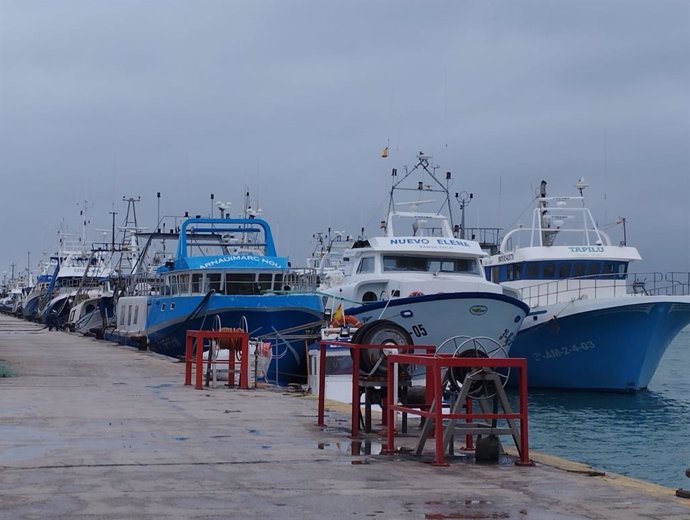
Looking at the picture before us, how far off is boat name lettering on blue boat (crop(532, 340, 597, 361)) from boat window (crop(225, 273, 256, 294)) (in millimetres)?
8531

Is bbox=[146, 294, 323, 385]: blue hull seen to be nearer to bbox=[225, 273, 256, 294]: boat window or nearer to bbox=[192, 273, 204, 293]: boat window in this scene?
bbox=[192, 273, 204, 293]: boat window

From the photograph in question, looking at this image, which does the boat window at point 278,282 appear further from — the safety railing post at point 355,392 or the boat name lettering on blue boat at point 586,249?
the safety railing post at point 355,392

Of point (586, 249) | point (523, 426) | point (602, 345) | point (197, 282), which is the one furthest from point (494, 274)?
point (523, 426)

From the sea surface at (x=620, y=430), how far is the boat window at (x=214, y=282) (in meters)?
9.69

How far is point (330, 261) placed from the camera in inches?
2352

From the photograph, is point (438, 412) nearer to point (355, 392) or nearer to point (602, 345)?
point (355, 392)

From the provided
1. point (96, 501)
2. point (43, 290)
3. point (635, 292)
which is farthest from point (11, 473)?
point (43, 290)

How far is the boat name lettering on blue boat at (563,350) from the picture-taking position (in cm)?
2877

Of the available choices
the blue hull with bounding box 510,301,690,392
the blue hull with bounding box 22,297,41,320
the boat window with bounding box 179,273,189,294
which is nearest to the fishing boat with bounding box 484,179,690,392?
the blue hull with bounding box 510,301,690,392

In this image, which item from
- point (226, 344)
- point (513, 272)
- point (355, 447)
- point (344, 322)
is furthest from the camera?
point (513, 272)

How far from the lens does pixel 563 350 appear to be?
29.3 metres

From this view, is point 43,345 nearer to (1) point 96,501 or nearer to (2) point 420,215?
(2) point 420,215

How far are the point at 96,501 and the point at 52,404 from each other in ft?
25.1

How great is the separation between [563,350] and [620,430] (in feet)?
23.5
